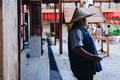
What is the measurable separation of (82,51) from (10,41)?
3.69ft

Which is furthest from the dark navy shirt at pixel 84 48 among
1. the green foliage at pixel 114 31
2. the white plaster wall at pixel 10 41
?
the green foliage at pixel 114 31

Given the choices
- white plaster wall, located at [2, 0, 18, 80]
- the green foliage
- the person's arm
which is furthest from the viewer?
the green foliage

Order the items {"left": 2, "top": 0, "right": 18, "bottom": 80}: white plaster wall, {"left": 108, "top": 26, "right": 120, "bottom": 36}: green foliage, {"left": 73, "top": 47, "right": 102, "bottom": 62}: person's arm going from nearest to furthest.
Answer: {"left": 2, "top": 0, "right": 18, "bottom": 80}: white plaster wall → {"left": 73, "top": 47, "right": 102, "bottom": 62}: person's arm → {"left": 108, "top": 26, "right": 120, "bottom": 36}: green foliage

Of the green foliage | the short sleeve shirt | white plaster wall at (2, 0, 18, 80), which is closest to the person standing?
the short sleeve shirt

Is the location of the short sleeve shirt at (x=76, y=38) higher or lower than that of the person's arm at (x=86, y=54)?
higher

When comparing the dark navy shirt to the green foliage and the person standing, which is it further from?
the green foliage

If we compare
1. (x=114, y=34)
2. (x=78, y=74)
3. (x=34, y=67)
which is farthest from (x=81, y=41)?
(x=114, y=34)

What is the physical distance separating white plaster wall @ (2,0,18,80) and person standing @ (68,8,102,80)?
2.86 feet

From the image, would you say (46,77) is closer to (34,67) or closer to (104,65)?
(34,67)

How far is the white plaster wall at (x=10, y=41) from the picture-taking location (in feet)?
12.1

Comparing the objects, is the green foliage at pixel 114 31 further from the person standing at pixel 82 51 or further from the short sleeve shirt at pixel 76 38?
the short sleeve shirt at pixel 76 38

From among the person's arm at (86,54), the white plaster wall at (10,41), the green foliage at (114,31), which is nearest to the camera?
the white plaster wall at (10,41)

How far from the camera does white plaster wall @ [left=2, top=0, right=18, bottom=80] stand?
145 inches

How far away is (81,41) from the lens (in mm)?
4637
